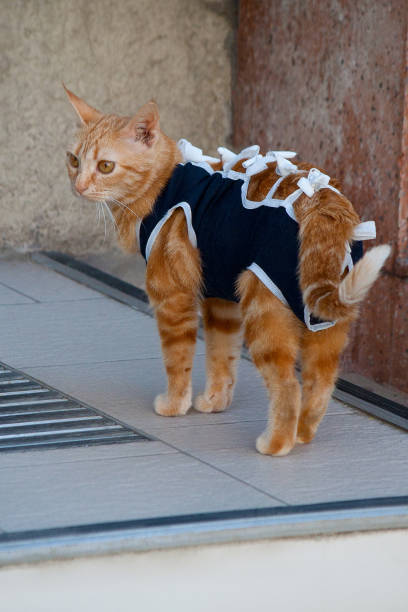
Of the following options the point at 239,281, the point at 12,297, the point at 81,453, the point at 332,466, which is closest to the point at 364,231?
the point at 239,281

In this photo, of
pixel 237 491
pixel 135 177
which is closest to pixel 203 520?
pixel 237 491

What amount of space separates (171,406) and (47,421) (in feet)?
1.35

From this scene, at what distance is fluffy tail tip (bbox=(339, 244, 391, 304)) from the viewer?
2486mm

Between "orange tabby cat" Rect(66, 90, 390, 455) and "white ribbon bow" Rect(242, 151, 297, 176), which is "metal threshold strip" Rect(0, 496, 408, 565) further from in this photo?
"white ribbon bow" Rect(242, 151, 297, 176)

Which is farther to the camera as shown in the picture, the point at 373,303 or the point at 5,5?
the point at 5,5

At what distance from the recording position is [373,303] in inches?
172

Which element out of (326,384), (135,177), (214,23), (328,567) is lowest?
(328,567)

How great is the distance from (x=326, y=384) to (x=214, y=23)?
3.17m

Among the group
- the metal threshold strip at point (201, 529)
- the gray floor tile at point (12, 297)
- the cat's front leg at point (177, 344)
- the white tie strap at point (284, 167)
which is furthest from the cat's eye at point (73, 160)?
the gray floor tile at point (12, 297)

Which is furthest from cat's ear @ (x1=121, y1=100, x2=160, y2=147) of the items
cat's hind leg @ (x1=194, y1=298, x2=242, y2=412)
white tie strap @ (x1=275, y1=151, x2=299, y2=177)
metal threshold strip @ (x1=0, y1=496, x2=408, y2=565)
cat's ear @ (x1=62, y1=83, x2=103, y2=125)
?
metal threshold strip @ (x1=0, y1=496, x2=408, y2=565)

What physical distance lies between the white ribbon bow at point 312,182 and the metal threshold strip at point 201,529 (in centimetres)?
87

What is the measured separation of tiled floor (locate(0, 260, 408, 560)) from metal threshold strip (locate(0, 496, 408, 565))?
0.25 ft

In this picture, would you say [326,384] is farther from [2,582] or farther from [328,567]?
[2,582]

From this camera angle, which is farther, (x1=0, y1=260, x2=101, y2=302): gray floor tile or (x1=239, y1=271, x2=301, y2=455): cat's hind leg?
(x1=0, y1=260, x2=101, y2=302): gray floor tile
